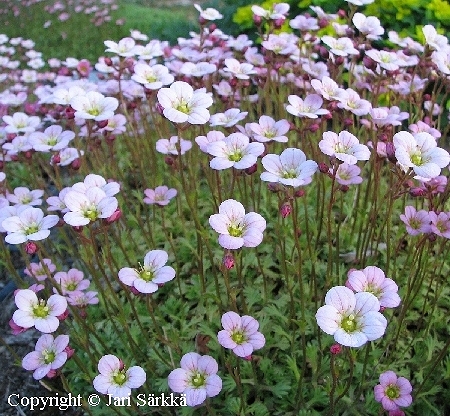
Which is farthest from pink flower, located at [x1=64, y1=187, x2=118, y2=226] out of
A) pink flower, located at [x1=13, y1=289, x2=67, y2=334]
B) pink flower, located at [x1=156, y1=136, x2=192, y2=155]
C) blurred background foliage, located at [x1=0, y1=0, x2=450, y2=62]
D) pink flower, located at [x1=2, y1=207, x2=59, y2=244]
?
blurred background foliage, located at [x1=0, y1=0, x2=450, y2=62]

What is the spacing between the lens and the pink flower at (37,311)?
175cm

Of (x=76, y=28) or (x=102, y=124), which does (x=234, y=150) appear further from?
(x=76, y=28)

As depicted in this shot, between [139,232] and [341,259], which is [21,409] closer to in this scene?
[139,232]

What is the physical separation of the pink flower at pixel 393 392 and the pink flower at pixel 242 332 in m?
0.45

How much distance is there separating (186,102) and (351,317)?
1.06 m

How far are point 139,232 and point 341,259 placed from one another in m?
1.21

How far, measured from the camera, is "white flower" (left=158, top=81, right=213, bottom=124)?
6.19ft

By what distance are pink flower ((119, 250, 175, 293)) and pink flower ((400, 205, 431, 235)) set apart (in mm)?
976

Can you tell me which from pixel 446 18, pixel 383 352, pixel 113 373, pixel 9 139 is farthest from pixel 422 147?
pixel 446 18

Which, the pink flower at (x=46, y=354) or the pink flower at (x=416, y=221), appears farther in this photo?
the pink flower at (x=416, y=221)

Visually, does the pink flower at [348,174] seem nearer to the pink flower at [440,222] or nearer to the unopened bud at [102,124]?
the pink flower at [440,222]

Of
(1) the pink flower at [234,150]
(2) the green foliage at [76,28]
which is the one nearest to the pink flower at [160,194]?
(1) the pink flower at [234,150]

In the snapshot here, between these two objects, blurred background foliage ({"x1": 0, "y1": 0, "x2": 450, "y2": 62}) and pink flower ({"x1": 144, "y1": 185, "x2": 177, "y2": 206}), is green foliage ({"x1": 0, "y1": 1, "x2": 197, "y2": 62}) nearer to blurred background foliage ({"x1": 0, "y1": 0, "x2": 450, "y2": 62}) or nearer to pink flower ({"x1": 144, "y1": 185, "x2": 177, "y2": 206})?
blurred background foliage ({"x1": 0, "y1": 0, "x2": 450, "y2": 62})

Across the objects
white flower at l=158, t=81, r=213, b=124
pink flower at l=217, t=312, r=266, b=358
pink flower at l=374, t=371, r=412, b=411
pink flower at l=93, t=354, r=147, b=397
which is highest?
white flower at l=158, t=81, r=213, b=124
